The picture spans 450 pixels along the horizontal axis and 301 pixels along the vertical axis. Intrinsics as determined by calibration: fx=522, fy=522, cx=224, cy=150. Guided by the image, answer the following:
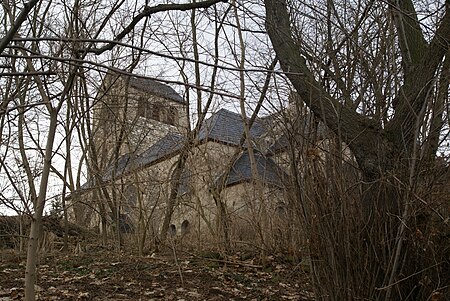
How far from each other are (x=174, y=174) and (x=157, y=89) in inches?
69.4

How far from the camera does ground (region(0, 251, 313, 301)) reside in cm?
552

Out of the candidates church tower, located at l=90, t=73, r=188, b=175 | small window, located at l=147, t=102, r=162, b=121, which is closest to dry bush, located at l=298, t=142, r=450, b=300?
church tower, located at l=90, t=73, r=188, b=175

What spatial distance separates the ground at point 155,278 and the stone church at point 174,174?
44 cm

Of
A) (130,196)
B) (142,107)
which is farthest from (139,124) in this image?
(130,196)

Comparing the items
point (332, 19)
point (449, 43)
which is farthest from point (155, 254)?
point (449, 43)

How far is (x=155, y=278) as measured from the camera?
6383 millimetres

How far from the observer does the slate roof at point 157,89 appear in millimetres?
8648

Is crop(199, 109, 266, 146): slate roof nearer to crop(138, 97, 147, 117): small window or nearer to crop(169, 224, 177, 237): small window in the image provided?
crop(138, 97, 147, 117): small window

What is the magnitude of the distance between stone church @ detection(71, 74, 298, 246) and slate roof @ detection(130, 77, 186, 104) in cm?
2

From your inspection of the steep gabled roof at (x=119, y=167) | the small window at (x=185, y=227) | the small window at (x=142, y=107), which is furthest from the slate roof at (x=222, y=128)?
the small window at (x=185, y=227)

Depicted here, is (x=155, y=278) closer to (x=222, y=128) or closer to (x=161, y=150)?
(x=161, y=150)

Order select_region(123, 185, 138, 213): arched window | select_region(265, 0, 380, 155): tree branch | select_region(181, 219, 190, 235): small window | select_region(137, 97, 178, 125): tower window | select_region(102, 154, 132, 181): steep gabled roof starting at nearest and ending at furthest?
select_region(265, 0, 380, 155): tree branch → select_region(123, 185, 138, 213): arched window → select_region(102, 154, 132, 181): steep gabled roof → select_region(181, 219, 190, 235): small window → select_region(137, 97, 178, 125): tower window

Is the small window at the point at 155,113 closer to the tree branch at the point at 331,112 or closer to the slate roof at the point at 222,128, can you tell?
the slate roof at the point at 222,128

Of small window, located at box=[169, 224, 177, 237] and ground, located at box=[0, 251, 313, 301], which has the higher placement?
small window, located at box=[169, 224, 177, 237]
